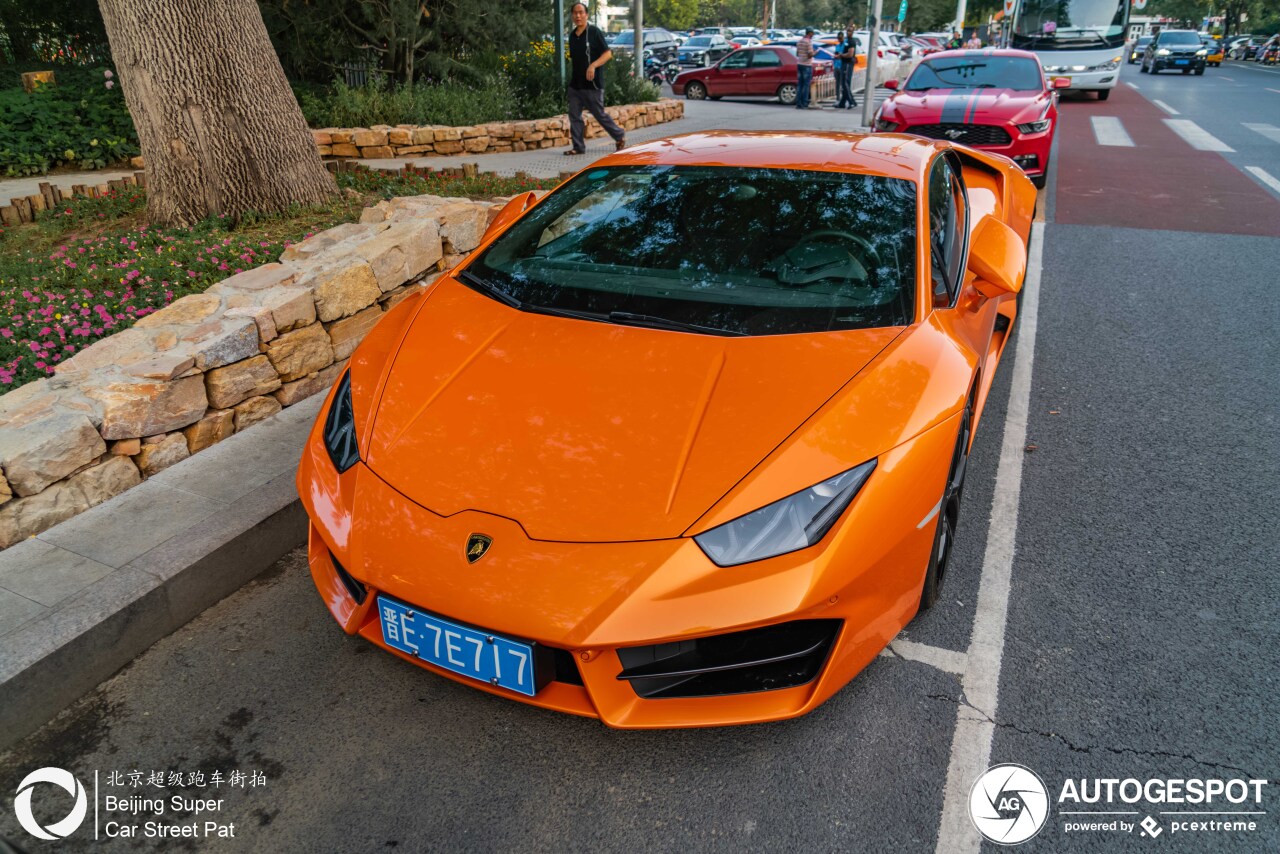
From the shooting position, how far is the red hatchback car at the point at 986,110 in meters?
8.70

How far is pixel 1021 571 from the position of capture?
3.08 m

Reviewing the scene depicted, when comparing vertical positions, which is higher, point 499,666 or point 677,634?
point 677,634

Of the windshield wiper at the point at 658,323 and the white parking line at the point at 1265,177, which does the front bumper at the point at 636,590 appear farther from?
the white parking line at the point at 1265,177

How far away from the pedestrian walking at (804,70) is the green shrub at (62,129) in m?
13.2

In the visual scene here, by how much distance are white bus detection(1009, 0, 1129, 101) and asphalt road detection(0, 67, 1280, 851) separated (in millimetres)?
20004

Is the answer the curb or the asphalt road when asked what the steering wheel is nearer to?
the asphalt road

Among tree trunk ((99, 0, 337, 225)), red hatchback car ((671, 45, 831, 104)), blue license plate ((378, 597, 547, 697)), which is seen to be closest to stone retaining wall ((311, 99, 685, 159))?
tree trunk ((99, 0, 337, 225))

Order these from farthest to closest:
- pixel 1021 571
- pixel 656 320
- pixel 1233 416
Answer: pixel 1233 416 < pixel 1021 571 < pixel 656 320

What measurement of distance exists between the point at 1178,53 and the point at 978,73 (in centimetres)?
2974

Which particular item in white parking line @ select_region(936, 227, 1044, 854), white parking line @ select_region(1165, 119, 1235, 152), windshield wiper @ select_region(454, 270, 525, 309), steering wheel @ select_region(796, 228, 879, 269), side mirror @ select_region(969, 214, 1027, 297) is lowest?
white parking line @ select_region(936, 227, 1044, 854)

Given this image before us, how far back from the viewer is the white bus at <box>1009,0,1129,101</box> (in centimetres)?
2002

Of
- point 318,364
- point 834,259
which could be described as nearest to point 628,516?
point 834,259

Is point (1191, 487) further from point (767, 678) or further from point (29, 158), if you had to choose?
point (29, 158)

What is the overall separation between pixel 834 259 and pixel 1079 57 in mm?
21332
